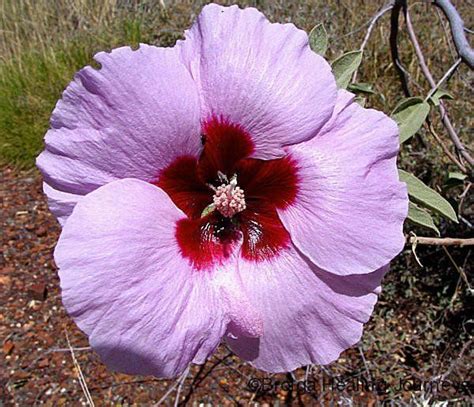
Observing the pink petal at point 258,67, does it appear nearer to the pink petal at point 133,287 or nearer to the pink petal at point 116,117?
the pink petal at point 116,117

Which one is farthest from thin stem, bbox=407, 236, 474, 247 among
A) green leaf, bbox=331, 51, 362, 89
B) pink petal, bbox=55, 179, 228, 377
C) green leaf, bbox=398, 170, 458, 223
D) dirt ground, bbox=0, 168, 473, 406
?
dirt ground, bbox=0, 168, 473, 406

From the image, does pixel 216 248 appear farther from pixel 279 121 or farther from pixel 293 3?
pixel 293 3

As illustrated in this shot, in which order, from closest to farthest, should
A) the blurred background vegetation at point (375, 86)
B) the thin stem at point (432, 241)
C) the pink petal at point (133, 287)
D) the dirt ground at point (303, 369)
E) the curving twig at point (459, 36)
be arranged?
the pink petal at point (133, 287), the thin stem at point (432, 241), the curving twig at point (459, 36), the dirt ground at point (303, 369), the blurred background vegetation at point (375, 86)

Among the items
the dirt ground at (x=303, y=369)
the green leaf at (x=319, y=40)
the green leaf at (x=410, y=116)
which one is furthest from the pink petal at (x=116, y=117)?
the dirt ground at (x=303, y=369)

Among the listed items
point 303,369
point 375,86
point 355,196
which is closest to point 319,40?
point 355,196

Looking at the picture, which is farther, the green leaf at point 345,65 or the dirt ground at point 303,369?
the dirt ground at point 303,369

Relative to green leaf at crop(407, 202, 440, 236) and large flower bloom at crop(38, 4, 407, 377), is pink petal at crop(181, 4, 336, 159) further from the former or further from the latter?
green leaf at crop(407, 202, 440, 236)
